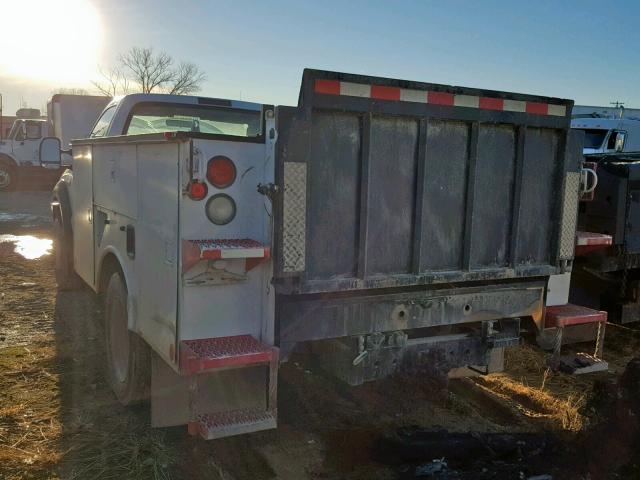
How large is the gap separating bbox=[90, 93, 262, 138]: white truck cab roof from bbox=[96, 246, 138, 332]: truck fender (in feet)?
3.70

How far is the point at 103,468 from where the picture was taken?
137 inches

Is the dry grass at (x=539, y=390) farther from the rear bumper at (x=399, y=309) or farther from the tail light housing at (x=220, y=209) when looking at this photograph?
the tail light housing at (x=220, y=209)

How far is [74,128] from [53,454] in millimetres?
18460

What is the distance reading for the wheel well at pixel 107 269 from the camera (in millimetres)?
4471

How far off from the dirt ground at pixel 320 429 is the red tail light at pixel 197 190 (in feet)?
4.03

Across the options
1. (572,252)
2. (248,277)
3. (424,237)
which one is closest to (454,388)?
(572,252)

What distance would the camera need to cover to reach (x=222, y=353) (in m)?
3.05

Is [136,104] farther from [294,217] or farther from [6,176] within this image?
[6,176]

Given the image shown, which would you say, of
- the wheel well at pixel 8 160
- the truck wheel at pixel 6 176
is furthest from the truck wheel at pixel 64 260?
the wheel well at pixel 8 160

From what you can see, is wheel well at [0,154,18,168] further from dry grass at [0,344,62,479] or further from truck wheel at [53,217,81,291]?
dry grass at [0,344,62,479]

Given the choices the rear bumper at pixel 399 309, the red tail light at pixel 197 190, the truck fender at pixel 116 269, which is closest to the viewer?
the red tail light at pixel 197 190

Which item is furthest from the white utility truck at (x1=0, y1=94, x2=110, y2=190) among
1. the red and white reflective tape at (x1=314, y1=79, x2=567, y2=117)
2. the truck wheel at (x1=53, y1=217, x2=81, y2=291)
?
the red and white reflective tape at (x1=314, y1=79, x2=567, y2=117)

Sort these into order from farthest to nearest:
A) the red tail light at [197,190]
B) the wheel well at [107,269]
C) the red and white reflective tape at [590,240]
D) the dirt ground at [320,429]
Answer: the wheel well at [107,269] < the red and white reflective tape at [590,240] < the dirt ground at [320,429] < the red tail light at [197,190]

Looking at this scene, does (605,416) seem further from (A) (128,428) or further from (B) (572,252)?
(A) (128,428)
